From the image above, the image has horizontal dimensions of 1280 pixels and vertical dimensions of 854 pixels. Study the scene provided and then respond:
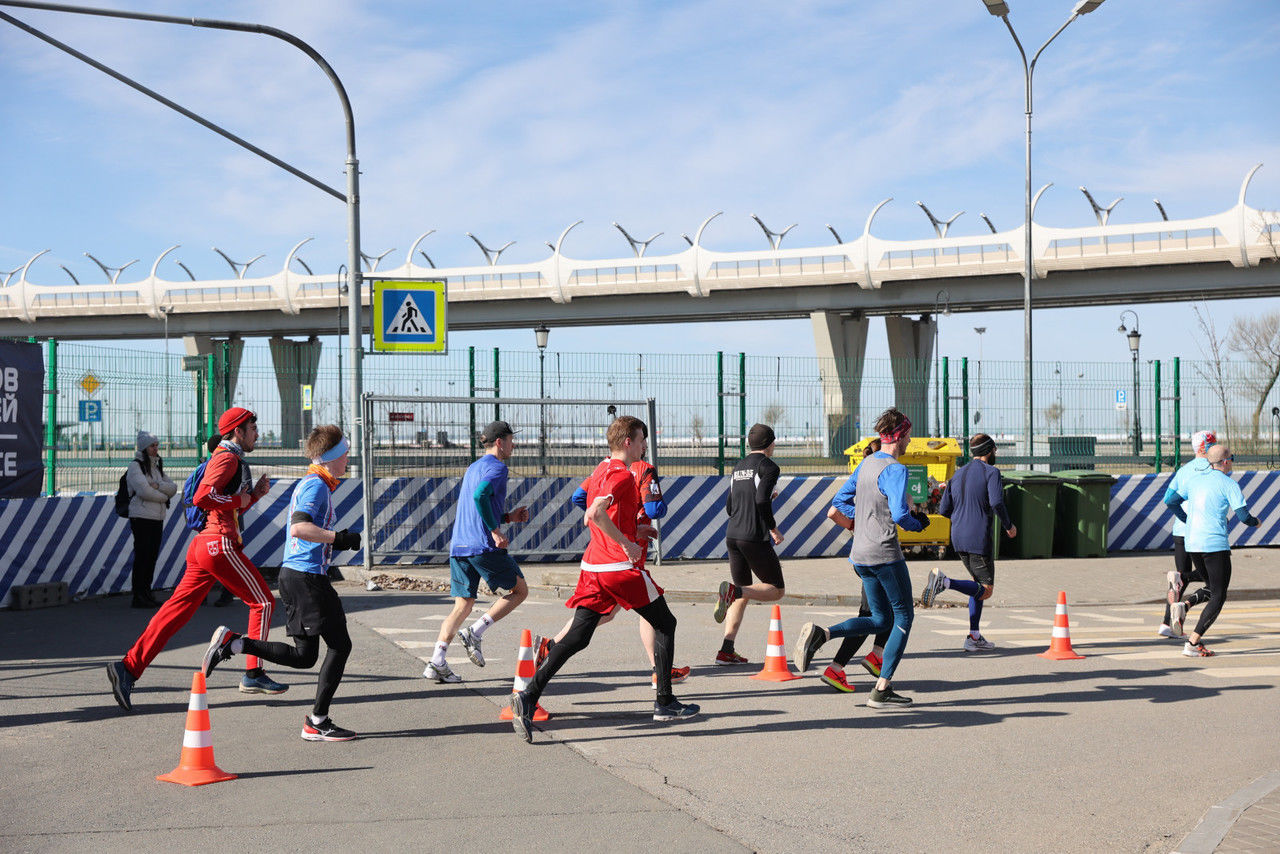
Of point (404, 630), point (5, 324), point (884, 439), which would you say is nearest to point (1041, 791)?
point (884, 439)

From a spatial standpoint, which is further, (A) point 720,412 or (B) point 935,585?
(A) point 720,412

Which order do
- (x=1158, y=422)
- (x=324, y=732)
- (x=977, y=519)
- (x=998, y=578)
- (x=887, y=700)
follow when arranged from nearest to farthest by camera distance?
(x=324, y=732) < (x=887, y=700) < (x=977, y=519) < (x=998, y=578) < (x=1158, y=422)

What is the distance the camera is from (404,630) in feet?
36.2

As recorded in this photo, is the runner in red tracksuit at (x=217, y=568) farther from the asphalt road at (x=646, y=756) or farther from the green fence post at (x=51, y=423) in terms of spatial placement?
the green fence post at (x=51, y=423)

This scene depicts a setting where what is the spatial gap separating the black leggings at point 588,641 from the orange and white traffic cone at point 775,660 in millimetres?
1594

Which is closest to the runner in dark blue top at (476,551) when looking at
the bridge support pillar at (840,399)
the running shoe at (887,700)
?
the running shoe at (887,700)

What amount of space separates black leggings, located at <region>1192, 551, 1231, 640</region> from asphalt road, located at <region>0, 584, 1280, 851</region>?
0.42m

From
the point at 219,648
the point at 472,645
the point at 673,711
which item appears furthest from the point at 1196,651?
the point at 219,648

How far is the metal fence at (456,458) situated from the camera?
15.4 metres

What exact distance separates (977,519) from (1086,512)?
24.4 ft

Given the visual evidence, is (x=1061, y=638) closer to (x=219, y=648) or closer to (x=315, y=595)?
(x=315, y=595)

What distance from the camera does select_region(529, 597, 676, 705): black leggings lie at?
273 inches

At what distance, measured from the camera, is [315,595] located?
6.86 m

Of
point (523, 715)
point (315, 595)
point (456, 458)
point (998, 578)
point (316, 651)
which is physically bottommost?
point (998, 578)
